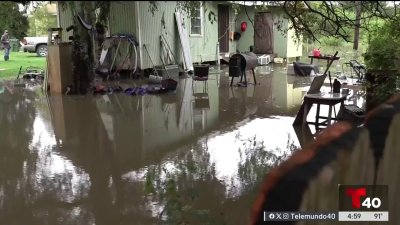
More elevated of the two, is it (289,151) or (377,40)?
(377,40)

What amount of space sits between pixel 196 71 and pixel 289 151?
6777 mm

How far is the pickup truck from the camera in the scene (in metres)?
23.9

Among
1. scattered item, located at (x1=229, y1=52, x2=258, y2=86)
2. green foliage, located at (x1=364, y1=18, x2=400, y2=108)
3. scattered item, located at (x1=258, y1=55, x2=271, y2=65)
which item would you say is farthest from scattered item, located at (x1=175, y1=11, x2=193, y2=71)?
green foliage, located at (x1=364, y1=18, x2=400, y2=108)

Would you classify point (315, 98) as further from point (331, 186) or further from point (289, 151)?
point (331, 186)

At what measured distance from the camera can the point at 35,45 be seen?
24.4 meters

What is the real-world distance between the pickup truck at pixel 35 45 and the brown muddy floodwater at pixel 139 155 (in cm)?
1355

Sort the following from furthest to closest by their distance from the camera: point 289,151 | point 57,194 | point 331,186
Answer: point 289,151, point 57,194, point 331,186

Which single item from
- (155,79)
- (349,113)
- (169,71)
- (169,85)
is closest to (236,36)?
(169,71)

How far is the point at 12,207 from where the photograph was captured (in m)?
4.38

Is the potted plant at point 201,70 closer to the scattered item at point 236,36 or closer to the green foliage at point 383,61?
the green foliage at point 383,61

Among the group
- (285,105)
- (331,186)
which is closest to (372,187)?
(331,186)

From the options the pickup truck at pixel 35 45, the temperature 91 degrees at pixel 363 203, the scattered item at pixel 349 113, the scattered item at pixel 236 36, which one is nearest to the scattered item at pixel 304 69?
the scattered item at pixel 236 36

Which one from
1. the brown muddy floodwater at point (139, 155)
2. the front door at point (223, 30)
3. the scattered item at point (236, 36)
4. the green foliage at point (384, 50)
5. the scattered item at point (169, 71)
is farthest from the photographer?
the scattered item at point (236, 36)

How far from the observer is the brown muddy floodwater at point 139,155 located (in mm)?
4242
